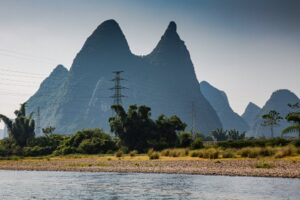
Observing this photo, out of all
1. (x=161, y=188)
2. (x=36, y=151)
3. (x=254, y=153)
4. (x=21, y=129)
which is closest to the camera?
(x=161, y=188)

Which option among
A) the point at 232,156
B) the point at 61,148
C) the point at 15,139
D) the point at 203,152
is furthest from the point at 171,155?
the point at 15,139

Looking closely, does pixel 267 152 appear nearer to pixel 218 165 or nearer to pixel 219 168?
pixel 218 165

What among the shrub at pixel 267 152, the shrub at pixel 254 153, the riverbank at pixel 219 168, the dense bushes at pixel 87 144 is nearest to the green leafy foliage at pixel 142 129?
the dense bushes at pixel 87 144

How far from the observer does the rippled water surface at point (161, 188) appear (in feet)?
88.1

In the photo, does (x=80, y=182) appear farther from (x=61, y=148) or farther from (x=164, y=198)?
(x=61, y=148)

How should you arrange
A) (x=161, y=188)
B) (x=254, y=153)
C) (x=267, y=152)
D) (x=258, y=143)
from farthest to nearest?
1. (x=258, y=143)
2. (x=254, y=153)
3. (x=267, y=152)
4. (x=161, y=188)

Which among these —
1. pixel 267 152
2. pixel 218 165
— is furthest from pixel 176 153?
pixel 218 165

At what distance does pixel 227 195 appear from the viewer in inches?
1050

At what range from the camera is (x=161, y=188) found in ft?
101

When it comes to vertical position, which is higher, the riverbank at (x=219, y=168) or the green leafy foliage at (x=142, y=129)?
the green leafy foliage at (x=142, y=129)

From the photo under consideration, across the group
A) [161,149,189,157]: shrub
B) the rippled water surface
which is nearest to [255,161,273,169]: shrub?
the rippled water surface

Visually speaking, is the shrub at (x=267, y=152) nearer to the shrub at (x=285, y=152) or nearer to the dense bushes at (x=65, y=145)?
the shrub at (x=285, y=152)

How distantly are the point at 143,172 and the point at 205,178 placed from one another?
9.64 m

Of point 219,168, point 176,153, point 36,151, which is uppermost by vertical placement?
point 36,151
